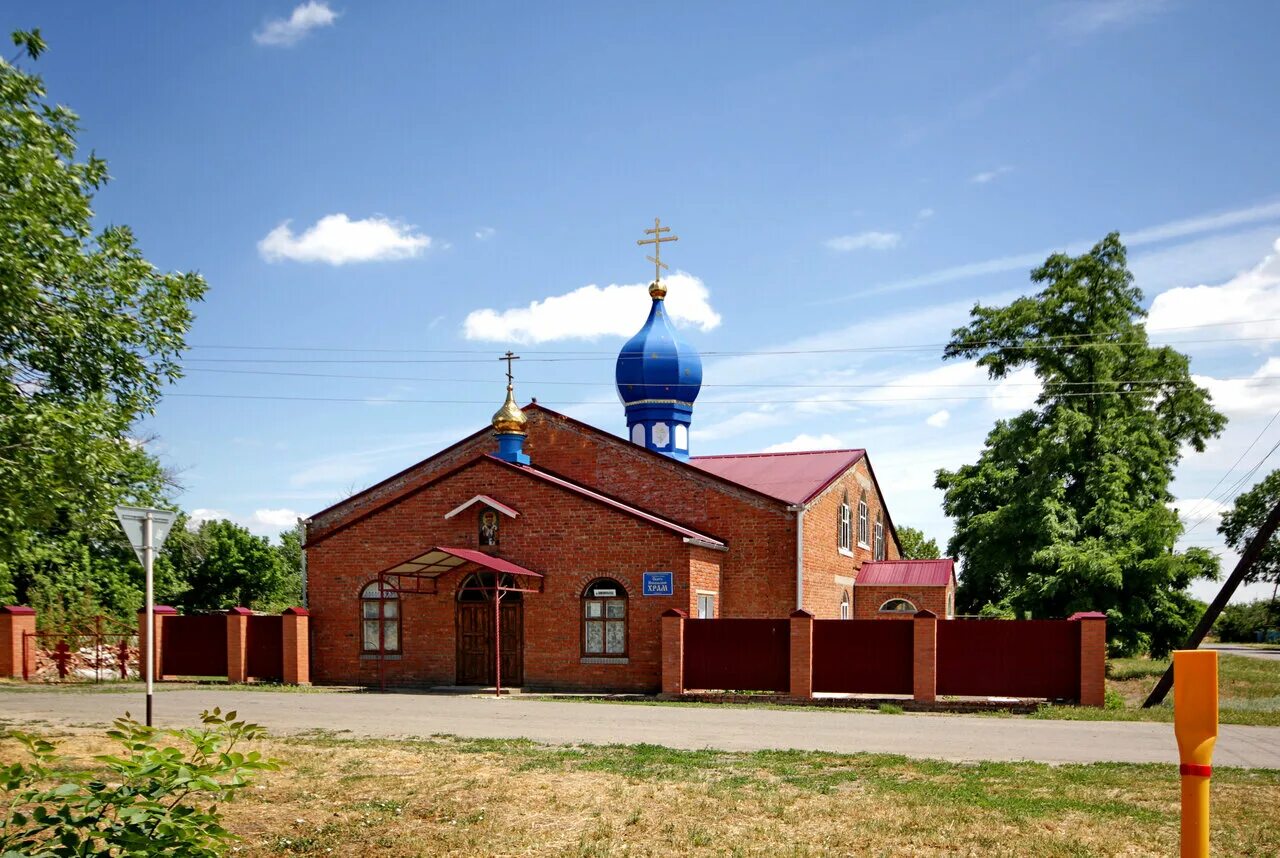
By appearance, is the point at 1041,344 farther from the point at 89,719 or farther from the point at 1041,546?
the point at 89,719

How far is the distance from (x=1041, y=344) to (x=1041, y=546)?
657 centimetres

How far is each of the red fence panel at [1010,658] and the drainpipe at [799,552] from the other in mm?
4431

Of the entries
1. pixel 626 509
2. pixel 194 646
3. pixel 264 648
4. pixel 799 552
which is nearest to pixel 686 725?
pixel 626 509

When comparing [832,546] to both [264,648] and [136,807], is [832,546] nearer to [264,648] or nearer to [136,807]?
[264,648]

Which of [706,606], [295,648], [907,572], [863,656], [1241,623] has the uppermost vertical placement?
[907,572]

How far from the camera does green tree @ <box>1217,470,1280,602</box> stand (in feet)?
191

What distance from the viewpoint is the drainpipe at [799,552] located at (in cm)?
2567

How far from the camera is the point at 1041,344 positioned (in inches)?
1430

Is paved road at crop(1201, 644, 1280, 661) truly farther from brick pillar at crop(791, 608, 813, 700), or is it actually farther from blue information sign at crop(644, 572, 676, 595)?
blue information sign at crop(644, 572, 676, 595)

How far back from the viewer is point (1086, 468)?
3450 centimetres

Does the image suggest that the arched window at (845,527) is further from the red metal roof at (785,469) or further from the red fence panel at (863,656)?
the red fence panel at (863,656)

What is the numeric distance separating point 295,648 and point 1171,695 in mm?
18381

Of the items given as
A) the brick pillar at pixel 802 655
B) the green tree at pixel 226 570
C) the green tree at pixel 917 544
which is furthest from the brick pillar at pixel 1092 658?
the green tree at pixel 917 544

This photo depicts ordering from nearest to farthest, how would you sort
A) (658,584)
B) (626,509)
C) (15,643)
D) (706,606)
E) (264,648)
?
(658,584), (626,509), (706,606), (264,648), (15,643)
